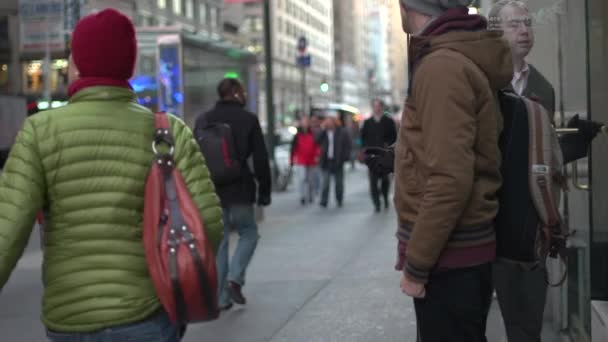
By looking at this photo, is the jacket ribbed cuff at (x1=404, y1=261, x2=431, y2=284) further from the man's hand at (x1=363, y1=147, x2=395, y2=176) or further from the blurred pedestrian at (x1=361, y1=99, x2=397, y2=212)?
the blurred pedestrian at (x1=361, y1=99, x2=397, y2=212)

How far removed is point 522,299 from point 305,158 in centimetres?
1529

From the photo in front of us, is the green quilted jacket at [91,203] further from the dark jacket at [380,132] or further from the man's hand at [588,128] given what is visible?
the dark jacket at [380,132]

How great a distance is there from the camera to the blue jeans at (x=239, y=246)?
23.4 ft

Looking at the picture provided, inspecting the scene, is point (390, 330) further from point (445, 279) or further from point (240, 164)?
point (445, 279)

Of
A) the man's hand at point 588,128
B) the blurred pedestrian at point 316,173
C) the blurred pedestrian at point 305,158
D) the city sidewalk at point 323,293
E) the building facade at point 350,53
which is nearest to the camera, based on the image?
the man's hand at point 588,128

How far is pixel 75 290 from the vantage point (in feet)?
8.86

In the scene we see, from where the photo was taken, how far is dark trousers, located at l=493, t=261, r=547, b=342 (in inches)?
147

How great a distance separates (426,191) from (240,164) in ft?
14.7

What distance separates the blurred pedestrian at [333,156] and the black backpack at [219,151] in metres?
10.8

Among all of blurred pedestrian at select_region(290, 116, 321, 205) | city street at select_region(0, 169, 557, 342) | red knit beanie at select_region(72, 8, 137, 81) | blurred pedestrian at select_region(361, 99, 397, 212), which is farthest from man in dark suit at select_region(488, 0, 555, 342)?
blurred pedestrian at select_region(290, 116, 321, 205)

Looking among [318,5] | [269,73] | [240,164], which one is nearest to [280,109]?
[318,5]

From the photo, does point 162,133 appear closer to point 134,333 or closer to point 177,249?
point 177,249

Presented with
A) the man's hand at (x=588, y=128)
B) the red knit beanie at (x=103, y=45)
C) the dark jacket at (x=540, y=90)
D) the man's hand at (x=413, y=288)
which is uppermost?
the red knit beanie at (x=103, y=45)

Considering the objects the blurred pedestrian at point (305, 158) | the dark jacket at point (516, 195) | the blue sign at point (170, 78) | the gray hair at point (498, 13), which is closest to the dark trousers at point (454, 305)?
the dark jacket at point (516, 195)
